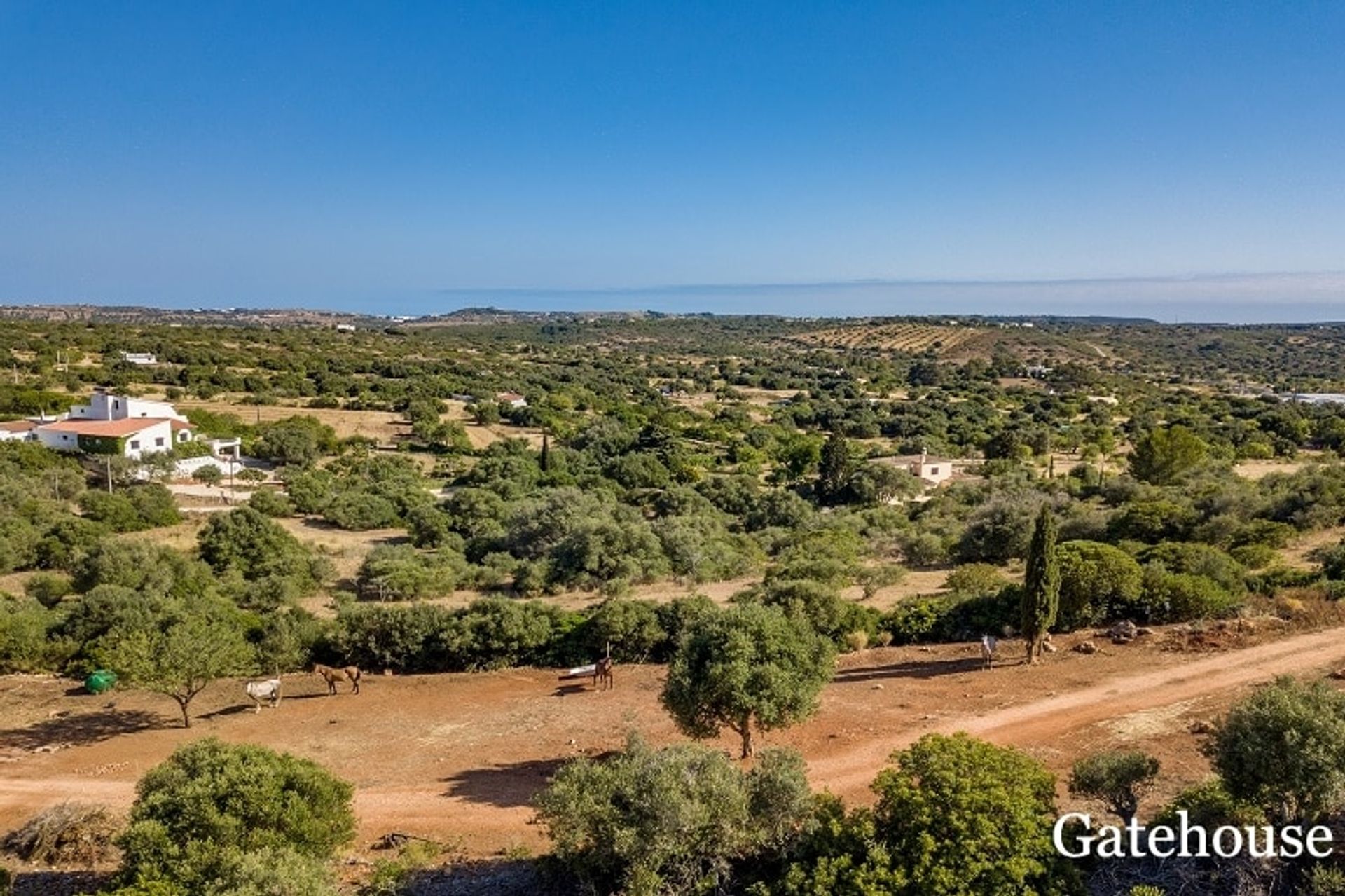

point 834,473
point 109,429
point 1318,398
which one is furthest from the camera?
point 1318,398

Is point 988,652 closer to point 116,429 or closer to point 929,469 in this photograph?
point 929,469

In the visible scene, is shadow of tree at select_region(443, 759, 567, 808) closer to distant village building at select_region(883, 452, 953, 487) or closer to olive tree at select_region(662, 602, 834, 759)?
olive tree at select_region(662, 602, 834, 759)

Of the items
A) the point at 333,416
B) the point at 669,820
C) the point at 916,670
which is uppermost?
the point at 333,416

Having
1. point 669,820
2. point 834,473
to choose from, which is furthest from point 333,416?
A: point 669,820

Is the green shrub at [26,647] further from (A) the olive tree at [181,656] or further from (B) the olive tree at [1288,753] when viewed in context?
(B) the olive tree at [1288,753]

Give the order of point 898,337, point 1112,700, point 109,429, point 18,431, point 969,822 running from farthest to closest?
point 898,337, point 18,431, point 109,429, point 1112,700, point 969,822

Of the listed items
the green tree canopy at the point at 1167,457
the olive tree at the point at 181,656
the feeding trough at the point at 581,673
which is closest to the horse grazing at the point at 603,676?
the feeding trough at the point at 581,673

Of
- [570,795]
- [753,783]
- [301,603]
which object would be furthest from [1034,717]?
[301,603]
